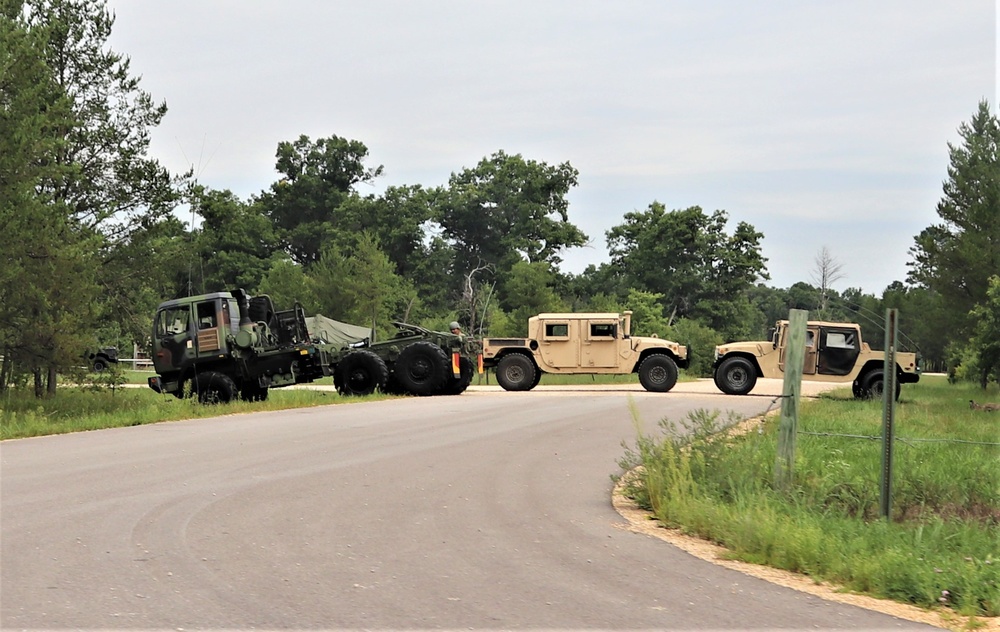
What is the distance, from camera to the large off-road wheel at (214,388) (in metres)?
25.9

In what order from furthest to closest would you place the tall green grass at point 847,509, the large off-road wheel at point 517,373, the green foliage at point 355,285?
the green foliage at point 355,285, the large off-road wheel at point 517,373, the tall green grass at point 847,509

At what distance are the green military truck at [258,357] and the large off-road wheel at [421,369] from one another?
3cm

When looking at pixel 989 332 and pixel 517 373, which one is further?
pixel 989 332

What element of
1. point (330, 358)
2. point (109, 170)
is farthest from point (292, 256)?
point (330, 358)

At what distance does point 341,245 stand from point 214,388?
5591cm

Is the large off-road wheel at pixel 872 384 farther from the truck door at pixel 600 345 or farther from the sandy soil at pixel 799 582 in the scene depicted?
the sandy soil at pixel 799 582

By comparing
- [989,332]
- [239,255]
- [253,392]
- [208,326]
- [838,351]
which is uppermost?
[239,255]

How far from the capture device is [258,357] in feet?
88.7

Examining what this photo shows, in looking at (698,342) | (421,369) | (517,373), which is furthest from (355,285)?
(421,369)

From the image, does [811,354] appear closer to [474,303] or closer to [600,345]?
[600,345]

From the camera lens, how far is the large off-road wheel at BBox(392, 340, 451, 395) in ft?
96.8

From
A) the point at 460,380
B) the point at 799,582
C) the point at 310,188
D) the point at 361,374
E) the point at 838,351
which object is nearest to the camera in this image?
the point at 799,582

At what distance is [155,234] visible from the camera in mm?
34750

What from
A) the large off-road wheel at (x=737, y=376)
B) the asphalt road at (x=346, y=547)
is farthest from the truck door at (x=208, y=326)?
the large off-road wheel at (x=737, y=376)
